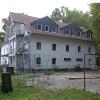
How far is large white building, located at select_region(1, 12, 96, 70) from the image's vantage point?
4003 centimetres

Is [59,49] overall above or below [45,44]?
below

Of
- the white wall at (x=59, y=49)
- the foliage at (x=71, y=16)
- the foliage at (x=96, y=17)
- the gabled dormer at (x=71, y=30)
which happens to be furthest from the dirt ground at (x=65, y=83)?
the foliage at (x=71, y=16)

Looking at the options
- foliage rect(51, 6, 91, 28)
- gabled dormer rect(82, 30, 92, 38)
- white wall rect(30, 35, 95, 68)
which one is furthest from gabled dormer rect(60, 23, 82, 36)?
foliage rect(51, 6, 91, 28)

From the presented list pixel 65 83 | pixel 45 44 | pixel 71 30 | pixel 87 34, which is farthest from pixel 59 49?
pixel 65 83

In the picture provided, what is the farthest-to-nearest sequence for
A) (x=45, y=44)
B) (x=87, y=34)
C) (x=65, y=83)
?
(x=87, y=34)
(x=45, y=44)
(x=65, y=83)

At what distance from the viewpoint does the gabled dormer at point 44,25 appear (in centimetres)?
4144

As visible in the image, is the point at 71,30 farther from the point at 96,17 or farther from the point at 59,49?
the point at 96,17

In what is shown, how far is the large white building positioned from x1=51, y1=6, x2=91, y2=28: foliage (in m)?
11.5

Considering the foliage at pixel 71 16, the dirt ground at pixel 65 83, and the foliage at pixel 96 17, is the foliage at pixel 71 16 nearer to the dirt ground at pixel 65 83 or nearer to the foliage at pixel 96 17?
the foliage at pixel 96 17

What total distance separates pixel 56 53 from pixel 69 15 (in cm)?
2329

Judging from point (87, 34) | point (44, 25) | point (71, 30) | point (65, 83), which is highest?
point (44, 25)

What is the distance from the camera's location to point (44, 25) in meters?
42.2

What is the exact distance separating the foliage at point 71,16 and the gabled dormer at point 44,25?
15.9 metres

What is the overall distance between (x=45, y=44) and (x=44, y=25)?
134 inches
